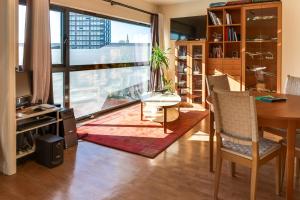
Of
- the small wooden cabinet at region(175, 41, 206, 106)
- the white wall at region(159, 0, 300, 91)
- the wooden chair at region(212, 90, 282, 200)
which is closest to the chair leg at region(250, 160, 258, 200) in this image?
the wooden chair at region(212, 90, 282, 200)

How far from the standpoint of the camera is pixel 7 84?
103 inches

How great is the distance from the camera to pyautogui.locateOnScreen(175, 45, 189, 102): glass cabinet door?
6094 mm

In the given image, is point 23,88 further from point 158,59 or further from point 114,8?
point 158,59

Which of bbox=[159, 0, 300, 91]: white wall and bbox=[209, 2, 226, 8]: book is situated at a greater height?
bbox=[209, 2, 226, 8]: book

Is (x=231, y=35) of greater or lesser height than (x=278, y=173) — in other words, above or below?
above

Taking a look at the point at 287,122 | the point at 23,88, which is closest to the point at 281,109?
the point at 287,122

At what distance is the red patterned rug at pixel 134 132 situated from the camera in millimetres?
3492

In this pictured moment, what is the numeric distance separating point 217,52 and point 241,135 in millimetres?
3890

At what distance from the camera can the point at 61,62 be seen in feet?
13.8

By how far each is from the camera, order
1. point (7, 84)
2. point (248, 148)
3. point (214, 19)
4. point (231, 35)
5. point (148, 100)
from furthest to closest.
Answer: point (214, 19), point (231, 35), point (148, 100), point (7, 84), point (248, 148)

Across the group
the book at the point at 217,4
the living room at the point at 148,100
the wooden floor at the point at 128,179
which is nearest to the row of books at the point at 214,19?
the living room at the point at 148,100

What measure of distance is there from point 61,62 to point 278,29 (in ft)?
12.7

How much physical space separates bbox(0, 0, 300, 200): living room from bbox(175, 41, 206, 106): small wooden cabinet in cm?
2

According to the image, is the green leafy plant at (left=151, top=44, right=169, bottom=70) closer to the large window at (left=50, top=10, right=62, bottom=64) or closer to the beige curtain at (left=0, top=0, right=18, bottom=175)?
the large window at (left=50, top=10, right=62, bottom=64)
